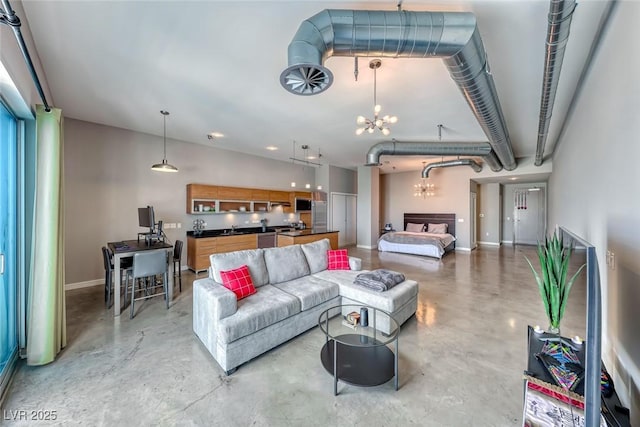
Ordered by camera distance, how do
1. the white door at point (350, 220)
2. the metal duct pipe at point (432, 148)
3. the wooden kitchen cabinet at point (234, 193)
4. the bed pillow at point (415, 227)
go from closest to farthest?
1. the metal duct pipe at point (432, 148)
2. the wooden kitchen cabinet at point (234, 193)
3. the bed pillow at point (415, 227)
4. the white door at point (350, 220)

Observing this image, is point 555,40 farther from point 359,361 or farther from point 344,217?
point 344,217

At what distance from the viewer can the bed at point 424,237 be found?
24.5ft

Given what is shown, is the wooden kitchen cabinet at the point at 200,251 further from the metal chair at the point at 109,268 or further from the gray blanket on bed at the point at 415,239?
the gray blanket on bed at the point at 415,239

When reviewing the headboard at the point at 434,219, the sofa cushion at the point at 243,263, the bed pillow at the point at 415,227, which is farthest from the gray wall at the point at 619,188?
the bed pillow at the point at 415,227

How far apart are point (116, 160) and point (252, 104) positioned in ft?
10.9

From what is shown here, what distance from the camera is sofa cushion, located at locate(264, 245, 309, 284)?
11.1 ft

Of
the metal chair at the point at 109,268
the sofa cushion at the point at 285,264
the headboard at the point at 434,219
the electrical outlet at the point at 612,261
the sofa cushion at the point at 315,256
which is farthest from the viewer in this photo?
the headboard at the point at 434,219

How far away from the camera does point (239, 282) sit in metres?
2.82

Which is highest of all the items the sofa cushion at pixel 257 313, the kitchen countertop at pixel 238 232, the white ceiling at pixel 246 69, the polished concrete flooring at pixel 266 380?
the white ceiling at pixel 246 69

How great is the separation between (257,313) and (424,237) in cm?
670

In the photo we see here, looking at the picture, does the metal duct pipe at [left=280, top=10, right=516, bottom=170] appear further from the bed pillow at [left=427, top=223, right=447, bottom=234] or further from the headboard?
the headboard

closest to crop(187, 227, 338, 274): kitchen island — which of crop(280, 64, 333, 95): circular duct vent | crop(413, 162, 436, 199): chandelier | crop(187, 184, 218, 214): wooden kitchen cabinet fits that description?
crop(187, 184, 218, 214): wooden kitchen cabinet

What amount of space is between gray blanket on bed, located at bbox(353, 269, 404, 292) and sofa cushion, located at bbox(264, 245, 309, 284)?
843mm

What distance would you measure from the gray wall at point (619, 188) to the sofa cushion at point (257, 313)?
2.62 metres
